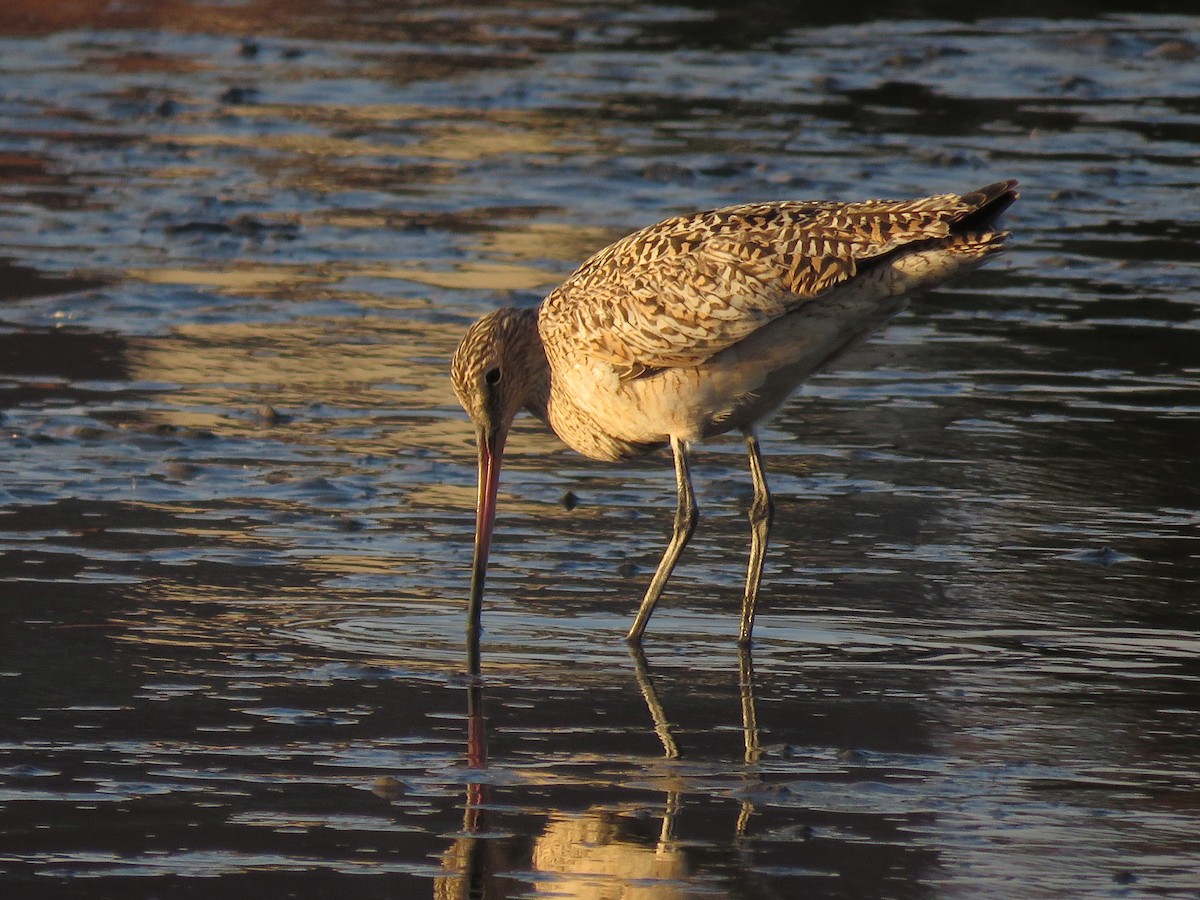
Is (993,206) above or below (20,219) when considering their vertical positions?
above

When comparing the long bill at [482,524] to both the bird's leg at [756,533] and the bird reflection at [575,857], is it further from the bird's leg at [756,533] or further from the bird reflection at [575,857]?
the bird reflection at [575,857]

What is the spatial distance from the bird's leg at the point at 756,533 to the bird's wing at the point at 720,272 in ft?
1.42

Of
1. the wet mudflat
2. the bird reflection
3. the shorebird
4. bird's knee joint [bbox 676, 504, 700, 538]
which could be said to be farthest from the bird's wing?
the bird reflection

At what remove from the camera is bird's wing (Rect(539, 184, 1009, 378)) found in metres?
6.16

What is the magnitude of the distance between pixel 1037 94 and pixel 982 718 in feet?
32.4

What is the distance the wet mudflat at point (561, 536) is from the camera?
4.62 m

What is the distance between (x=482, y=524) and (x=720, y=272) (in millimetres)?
985

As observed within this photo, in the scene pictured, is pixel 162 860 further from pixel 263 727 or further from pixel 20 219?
pixel 20 219

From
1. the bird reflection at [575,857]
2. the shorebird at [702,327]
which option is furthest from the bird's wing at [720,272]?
the bird reflection at [575,857]

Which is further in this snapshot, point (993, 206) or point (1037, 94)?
point (1037, 94)

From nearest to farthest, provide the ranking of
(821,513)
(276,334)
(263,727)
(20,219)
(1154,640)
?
1. (263,727)
2. (1154,640)
3. (821,513)
4. (276,334)
5. (20,219)

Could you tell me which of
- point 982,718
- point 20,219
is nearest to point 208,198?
point 20,219

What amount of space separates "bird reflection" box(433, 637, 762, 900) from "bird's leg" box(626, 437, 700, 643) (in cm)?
118

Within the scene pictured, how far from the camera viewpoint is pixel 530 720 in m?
5.38
